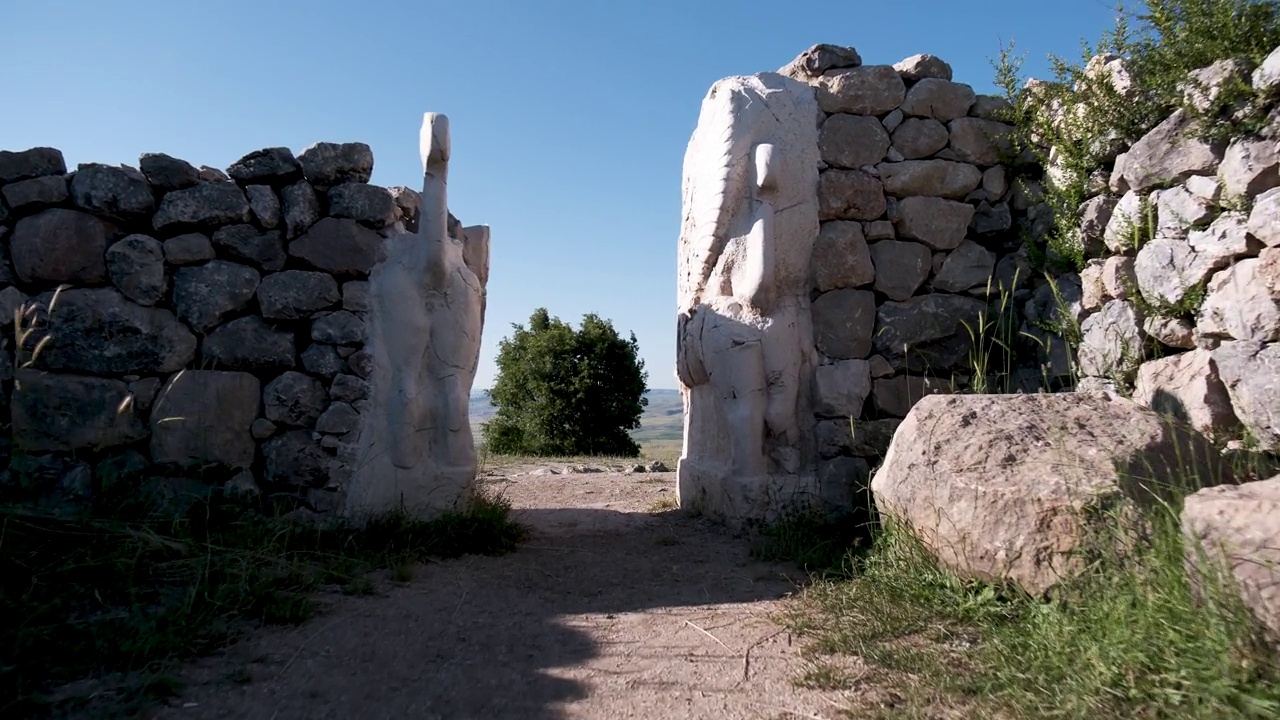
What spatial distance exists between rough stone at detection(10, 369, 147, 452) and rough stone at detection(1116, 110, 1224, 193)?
5.06 m

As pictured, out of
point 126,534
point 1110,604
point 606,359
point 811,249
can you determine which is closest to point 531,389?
point 606,359

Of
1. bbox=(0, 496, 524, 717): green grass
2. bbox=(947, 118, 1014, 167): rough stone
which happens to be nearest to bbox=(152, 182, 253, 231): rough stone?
bbox=(0, 496, 524, 717): green grass

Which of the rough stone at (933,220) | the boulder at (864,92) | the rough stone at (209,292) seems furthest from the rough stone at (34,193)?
the rough stone at (933,220)

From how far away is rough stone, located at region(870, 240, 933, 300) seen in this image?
205 inches

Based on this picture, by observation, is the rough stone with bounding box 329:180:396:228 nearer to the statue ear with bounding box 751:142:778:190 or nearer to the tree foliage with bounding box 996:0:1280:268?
the statue ear with bounding box 751:142:778:190

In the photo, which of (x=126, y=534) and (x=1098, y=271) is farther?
(x=1098, y=271)

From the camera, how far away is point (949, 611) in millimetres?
3271

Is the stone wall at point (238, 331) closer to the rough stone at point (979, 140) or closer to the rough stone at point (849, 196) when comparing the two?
the rough stone at point (849, 196)

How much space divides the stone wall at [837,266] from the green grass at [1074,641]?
1.50 metres

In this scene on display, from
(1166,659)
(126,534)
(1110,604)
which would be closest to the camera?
(1166,659)

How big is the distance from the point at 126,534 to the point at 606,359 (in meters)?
11.1

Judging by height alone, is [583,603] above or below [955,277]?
below

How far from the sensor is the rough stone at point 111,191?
14.5ft

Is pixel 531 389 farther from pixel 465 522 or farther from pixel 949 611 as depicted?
pixel 949 611
